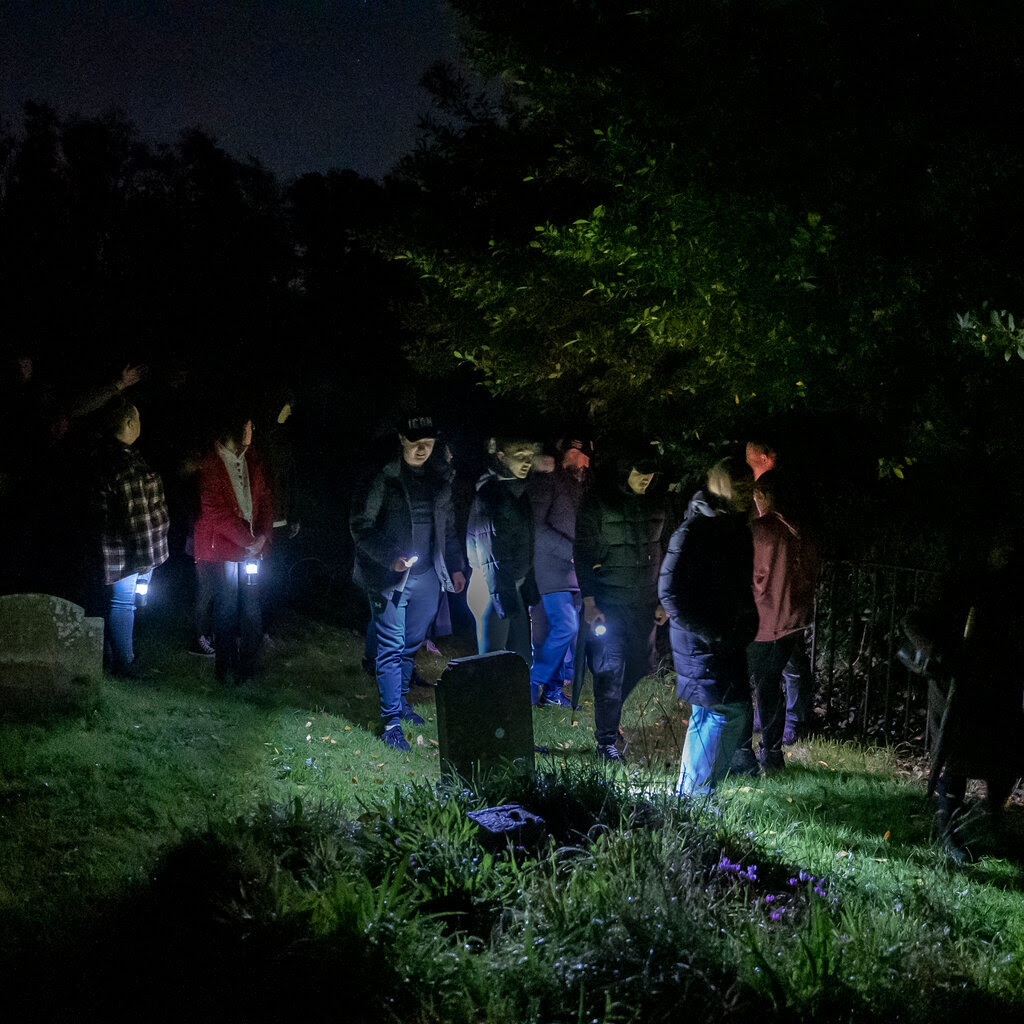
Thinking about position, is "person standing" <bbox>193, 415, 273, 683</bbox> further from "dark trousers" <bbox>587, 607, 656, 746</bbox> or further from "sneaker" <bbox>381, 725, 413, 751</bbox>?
"dark trousers" <bbox>587, 607, 656, 746</bbox>

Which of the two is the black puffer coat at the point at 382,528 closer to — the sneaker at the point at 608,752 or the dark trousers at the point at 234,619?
the dark trousers at the point at 234,619

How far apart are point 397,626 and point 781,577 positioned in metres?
2.68

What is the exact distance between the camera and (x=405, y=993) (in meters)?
3.25

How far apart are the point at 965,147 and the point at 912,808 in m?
4.21

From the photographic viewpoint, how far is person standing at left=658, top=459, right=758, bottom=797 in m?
5.41

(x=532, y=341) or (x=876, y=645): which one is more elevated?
(x=532, y=341)

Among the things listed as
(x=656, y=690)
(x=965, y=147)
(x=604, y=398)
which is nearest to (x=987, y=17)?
(x=965, y=147)

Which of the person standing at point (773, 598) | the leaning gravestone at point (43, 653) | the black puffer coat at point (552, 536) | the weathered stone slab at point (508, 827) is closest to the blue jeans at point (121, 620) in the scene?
the leaning gravestone at point (43, 653)

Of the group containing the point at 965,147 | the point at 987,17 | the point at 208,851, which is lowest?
the point at 208,851

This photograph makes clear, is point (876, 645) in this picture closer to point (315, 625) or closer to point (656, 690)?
point (656, 690)

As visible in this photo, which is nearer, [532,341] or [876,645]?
[876,645]

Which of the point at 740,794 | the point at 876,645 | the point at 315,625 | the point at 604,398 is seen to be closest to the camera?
the point at 740,794

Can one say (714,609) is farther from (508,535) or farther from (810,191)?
(810,191)

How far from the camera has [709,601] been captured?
541 centimetres
